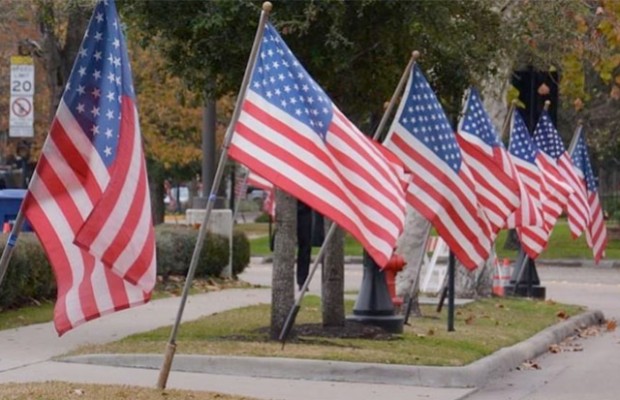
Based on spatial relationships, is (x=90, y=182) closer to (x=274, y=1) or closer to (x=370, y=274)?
(x=274, y=1)

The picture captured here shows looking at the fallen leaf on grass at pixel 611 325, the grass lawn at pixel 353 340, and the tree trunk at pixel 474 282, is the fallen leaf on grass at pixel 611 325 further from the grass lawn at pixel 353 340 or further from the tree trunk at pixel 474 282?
the tree trunk at pixel 474 282

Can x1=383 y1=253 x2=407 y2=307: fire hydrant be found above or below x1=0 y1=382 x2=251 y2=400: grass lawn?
above

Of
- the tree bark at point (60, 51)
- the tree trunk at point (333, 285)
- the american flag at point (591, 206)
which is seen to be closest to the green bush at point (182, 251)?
the tree bark at point (60, 51)

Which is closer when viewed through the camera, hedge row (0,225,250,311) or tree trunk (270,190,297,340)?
tree trunk (270,190,297,340)

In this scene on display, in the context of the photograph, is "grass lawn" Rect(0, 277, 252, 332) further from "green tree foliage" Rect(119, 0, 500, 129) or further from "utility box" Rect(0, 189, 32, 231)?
"green tree foliage" Rect(119, 0, 500, 129)

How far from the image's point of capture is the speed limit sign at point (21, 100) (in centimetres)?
2367

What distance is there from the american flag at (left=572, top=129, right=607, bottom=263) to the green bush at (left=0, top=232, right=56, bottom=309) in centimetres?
816

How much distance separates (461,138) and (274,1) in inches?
119

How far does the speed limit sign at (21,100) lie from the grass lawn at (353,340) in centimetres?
674

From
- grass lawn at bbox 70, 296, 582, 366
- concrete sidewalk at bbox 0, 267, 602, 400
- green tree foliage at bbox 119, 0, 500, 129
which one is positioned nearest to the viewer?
concrete sidewalk at bbox 0, 267, 602, 400

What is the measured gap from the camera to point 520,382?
541 inches

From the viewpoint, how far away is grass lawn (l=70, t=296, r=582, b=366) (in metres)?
13.2

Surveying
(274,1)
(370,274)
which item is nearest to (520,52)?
Answer: (370,274)

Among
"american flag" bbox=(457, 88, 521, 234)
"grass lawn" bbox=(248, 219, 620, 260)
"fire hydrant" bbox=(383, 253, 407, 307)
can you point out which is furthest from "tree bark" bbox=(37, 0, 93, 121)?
"grass lawn" bbox=(248, 219, 620, 260)
